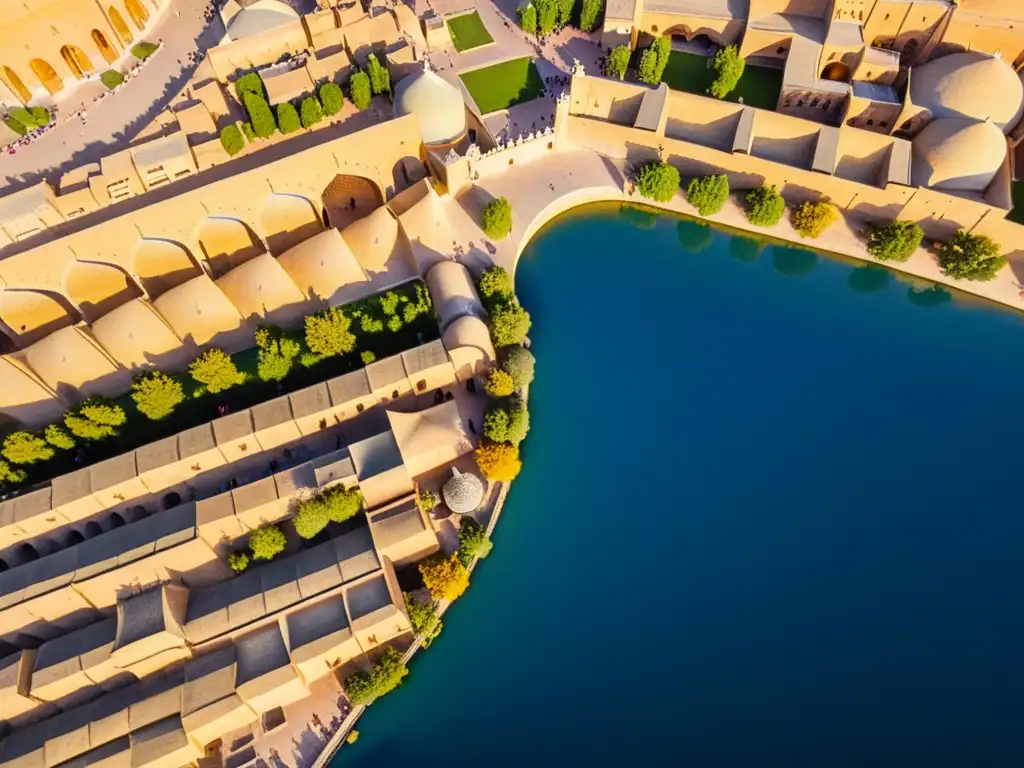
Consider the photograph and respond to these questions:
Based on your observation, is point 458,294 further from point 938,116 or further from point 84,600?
point 938,116

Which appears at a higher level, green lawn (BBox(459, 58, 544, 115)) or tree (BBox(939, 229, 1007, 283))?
green lawn (BBox(459, 58, 544, 115))

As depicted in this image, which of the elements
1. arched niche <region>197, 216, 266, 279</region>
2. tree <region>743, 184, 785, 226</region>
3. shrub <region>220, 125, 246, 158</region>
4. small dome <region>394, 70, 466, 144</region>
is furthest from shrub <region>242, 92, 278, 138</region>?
tree <region>743, 184, 785, 226</region>

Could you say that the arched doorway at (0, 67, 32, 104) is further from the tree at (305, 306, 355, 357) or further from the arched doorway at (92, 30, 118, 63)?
the tree at (305, 306, 355, 357)

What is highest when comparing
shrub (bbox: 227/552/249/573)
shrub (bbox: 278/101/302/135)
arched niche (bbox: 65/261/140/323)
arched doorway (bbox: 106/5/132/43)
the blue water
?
arched doorway (bbox: 106/5/132/43)

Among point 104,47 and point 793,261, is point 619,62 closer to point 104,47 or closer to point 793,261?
point 793,261

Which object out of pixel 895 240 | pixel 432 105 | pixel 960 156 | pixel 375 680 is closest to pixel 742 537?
pixel 375 680

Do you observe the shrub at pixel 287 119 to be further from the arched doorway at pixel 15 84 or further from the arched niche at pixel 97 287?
the arched doorway at pixel 15 84

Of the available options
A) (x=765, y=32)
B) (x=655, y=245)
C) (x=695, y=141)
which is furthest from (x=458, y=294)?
(x=765, y=32)

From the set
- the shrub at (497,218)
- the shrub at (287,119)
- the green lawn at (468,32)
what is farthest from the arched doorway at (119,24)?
the shrub at (497,218)
